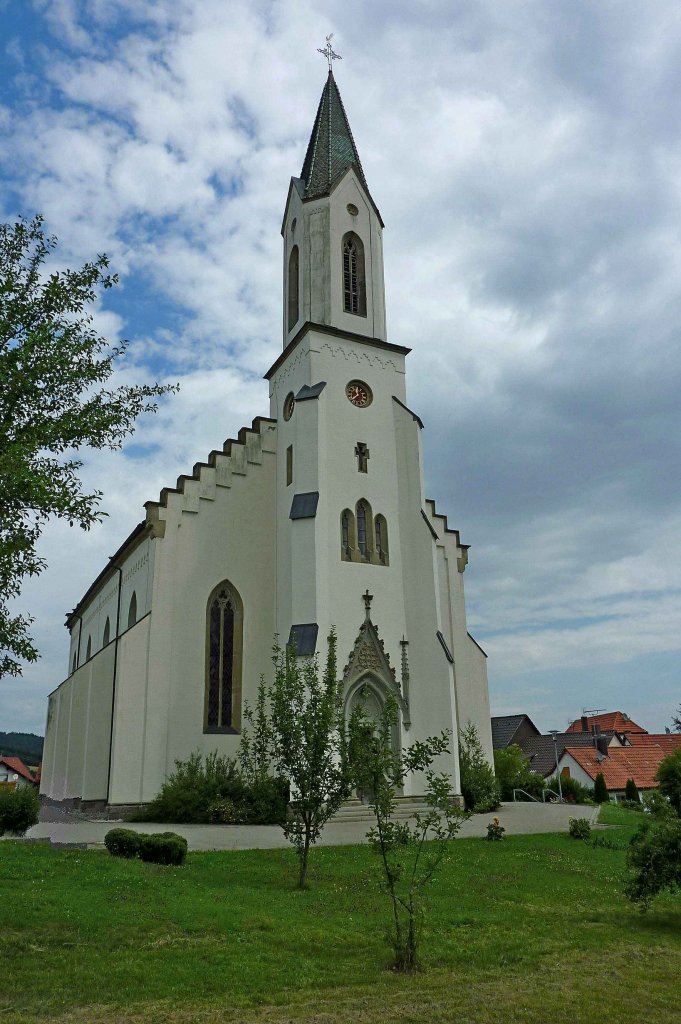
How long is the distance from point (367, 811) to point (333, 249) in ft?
67.2

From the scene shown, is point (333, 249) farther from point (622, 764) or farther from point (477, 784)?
point (622, 764)

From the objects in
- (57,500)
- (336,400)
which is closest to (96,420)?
(57,500)

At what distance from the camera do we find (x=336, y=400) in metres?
27.7

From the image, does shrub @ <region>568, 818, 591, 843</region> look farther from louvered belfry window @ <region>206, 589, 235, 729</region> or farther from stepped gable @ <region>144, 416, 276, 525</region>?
stepped gable @ <region>144, 416, 276, 525</region>

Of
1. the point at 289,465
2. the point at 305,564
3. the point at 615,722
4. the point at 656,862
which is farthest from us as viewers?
the point at 615,722

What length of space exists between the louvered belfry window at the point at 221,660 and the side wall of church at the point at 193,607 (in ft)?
1.26

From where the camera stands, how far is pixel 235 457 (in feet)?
92.0

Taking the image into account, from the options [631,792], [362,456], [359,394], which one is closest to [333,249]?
[359,394]

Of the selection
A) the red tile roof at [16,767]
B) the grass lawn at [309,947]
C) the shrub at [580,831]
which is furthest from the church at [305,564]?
the red tile roof at [16,767]

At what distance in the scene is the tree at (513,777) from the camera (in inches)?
1299

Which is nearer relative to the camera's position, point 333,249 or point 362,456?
point 362,456

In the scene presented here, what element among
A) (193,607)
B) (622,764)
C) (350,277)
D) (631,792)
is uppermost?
(350,277)

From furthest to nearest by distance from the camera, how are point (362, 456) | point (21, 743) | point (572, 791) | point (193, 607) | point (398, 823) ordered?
point (21, 743) → point (572, 791) → point (362, 456) → point (193, 607) → point (398, 823)

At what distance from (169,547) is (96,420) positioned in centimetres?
1610
